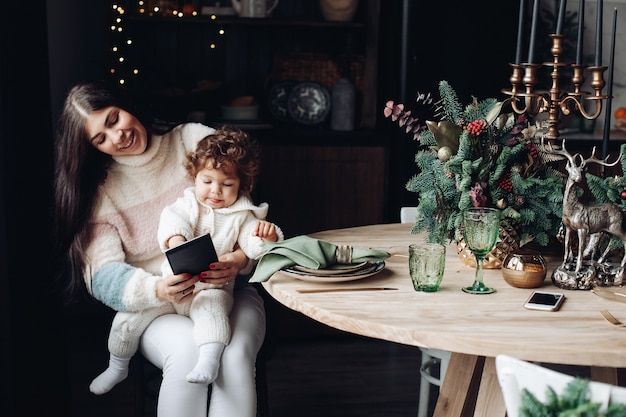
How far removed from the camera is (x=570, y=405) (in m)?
1.13

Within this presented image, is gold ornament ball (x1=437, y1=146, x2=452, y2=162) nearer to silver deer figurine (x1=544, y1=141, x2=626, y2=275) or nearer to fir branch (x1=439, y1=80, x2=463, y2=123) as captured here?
fir branch (x1=439, y1=80, x2=463, y2=123)

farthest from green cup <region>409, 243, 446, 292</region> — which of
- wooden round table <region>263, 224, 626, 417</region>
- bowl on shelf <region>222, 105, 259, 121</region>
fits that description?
bowl on shelf <region>222, 105, 259, 121</region>

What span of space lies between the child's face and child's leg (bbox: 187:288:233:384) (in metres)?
0.25

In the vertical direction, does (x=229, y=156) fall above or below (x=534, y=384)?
above

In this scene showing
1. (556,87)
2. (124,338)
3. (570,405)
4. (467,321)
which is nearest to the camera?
(570,405)

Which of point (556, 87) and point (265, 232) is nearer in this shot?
point (556, 87)

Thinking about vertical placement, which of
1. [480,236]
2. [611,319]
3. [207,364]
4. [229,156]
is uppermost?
[229,156]

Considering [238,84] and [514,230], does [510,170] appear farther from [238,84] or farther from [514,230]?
[238,84]

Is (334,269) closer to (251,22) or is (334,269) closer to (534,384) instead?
(534,384)

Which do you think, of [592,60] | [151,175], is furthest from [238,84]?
[592,60]

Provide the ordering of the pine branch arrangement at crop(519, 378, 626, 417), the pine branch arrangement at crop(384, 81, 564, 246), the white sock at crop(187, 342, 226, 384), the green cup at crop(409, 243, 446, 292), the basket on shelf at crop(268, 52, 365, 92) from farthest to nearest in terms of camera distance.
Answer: the basket on shelf at crop(268, 52, 365, 92), the white sock at crop(187, 342, 226, 384), the pine branch arrangement at crop(384, 81, 564, 246), the green cup at crop(409, 243, 446, 292), the pine branch arrangement at crop(519, 378, 626, 417)

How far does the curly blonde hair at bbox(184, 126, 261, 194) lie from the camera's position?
7.75ft

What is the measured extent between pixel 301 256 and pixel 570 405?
0.90 metres

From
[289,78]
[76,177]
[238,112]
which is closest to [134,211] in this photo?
[76,177]
